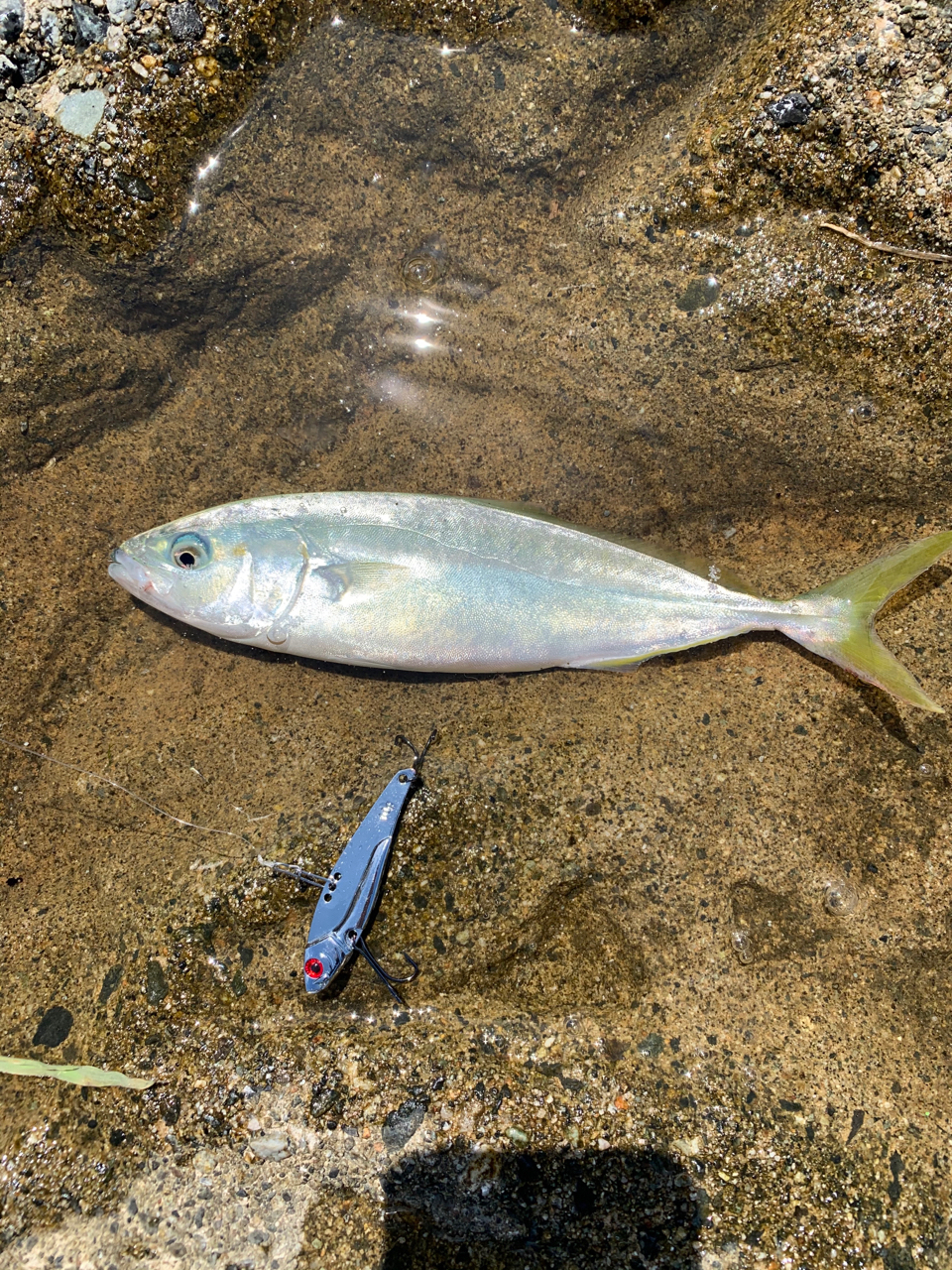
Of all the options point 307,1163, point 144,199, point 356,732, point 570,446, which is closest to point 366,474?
point 570,446

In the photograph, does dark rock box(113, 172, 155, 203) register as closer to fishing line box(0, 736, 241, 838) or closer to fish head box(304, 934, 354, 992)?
fishing line box(0, 736, 241, 838)

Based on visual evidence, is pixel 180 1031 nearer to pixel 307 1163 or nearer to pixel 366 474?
pixel 307 1163

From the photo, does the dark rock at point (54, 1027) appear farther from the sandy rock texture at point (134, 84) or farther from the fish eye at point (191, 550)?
the sandy rock texture at point (134, 84)

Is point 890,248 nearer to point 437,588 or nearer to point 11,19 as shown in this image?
point 437,588

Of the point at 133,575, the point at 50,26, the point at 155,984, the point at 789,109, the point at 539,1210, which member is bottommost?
the point at 539,1210

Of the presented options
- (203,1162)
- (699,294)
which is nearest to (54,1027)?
(203,1162)

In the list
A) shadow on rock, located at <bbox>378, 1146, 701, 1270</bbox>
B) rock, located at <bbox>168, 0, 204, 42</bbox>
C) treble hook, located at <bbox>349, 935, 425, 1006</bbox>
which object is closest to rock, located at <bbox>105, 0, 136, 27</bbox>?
rock, located at <bbox>168, 0, 204, 42</bbox>
